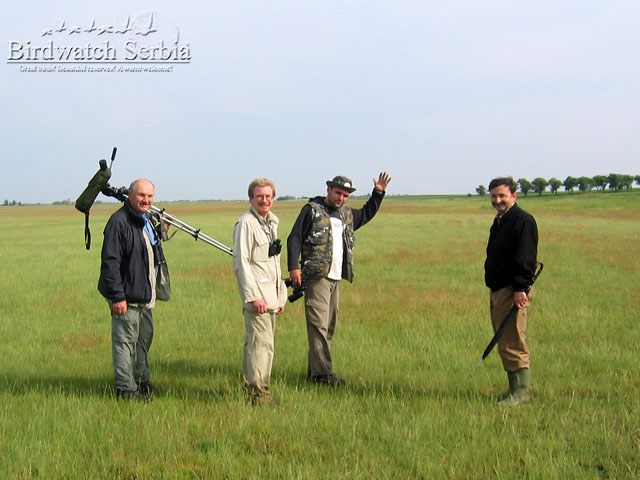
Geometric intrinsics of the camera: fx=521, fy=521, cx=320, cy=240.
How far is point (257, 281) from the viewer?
16.3 feet

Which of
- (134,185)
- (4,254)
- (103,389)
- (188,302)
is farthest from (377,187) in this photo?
(4,254)

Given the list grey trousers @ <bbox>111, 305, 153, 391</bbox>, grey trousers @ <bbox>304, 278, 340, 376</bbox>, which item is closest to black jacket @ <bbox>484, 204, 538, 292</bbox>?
grey trousers @ <bbox>304, 278, 340, 376</bbox>

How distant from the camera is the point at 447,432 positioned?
4285mm

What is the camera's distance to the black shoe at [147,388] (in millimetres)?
5412

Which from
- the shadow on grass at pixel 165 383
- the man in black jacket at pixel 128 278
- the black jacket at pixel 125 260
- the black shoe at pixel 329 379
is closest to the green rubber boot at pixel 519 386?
the black shoe at pixel 329 379

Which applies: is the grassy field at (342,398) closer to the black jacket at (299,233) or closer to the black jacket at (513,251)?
the black jacket at (513,251)

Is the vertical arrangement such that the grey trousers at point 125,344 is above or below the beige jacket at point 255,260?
below

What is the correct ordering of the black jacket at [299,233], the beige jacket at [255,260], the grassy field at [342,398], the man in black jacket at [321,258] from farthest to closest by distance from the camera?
the man in black jacket at [321,258]
the black jacket at [299,233]
the beige jacket at [255,260]
the grassy field at [342,398]

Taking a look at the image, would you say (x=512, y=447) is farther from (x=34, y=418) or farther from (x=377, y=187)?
(x=34, y=418)

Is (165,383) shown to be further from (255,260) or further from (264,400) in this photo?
(255,260)

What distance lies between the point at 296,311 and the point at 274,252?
16.1ft

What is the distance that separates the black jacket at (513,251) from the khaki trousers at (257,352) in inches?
86.1

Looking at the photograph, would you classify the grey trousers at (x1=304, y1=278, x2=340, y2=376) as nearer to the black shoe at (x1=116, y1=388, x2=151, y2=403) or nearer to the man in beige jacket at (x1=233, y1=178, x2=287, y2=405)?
the man in beige jacket at (x1=233, y1=178, x2=287, y2=405)

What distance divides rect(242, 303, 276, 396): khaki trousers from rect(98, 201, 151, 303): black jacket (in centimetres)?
109
